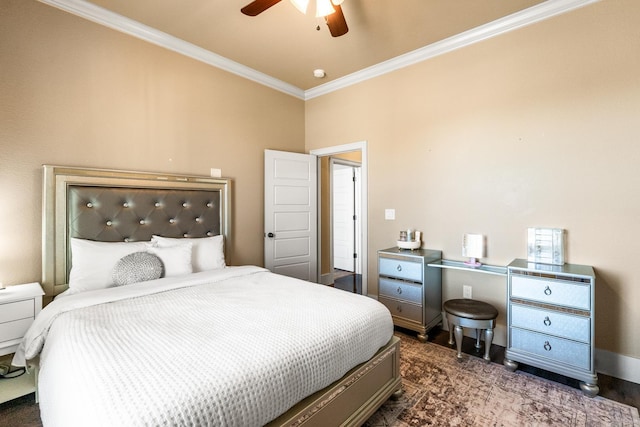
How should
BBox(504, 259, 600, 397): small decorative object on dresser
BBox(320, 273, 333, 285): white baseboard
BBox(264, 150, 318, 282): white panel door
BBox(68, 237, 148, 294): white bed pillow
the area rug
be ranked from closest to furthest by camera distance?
the area rug, BBox(504, 259, 600, 397): small decorative object on dresser, BBox(68, 237, 148, 294): white bed pillow, BBox(264, 150, 318, 282): white panel door, BBox(320, 273, 333, 285): white baseboard

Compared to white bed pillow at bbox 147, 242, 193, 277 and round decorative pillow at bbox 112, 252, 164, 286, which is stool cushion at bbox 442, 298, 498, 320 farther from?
round decorative pillow at bbox 112, 252, 164, 286

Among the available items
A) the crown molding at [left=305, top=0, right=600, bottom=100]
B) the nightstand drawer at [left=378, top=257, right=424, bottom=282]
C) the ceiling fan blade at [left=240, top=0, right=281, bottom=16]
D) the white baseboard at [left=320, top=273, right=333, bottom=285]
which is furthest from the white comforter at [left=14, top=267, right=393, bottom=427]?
the crown molding at [left=305, top=0, right=600, bottom=100]

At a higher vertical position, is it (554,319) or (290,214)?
(290,214)

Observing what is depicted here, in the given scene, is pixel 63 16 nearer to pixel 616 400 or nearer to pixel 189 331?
pixel 189 331

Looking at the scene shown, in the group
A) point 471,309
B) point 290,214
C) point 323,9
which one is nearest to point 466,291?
point 471,309

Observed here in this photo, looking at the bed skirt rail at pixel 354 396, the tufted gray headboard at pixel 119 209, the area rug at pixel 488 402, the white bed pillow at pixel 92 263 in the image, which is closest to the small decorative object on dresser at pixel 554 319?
the area rug at pixel 488 402

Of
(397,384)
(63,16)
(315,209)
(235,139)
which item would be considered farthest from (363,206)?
(63,16)

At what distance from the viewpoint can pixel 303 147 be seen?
14.1 ft

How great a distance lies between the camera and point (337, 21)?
6.55 ft

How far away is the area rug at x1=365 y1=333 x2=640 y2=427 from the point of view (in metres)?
1.72

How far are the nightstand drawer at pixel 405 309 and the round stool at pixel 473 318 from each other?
310 millimetres

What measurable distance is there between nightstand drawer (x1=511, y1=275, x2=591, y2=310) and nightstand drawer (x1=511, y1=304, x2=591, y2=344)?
78 millimetres

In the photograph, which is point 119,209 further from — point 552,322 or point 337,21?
point 552,322

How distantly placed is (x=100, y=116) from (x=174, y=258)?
138 cm
